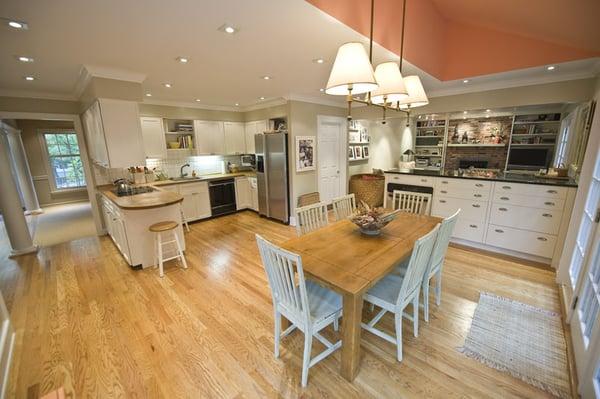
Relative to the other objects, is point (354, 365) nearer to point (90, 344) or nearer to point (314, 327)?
point (314, 327)

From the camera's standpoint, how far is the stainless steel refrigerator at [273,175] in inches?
182

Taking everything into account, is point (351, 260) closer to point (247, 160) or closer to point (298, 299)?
point (298, 299)

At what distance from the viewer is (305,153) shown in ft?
15.6

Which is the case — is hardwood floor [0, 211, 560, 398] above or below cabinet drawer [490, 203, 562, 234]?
below

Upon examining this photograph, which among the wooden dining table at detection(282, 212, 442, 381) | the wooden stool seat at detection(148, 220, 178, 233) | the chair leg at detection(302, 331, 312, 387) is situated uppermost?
the wooden dining table at detection(282, 212, 442, 381)

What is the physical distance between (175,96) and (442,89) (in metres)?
4.57

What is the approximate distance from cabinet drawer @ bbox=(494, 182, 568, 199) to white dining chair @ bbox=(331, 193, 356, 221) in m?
2.05

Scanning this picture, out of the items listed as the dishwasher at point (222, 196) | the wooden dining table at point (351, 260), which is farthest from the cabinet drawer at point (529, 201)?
the dishwasher at point (222, 196)

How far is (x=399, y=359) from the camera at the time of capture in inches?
69.9

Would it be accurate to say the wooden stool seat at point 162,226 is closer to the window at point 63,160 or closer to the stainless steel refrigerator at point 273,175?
the stainless steel refrigerator at point 273,175

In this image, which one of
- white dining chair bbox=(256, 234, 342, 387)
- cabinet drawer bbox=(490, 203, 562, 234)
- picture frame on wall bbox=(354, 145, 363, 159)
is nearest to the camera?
white dining chair bbox=(256, 234, 342, 387)

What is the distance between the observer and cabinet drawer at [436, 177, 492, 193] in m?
3.36

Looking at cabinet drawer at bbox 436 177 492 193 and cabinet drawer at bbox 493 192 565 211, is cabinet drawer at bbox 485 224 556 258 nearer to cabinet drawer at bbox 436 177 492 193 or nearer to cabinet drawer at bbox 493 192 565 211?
cabinet drawer at bbox 493 192 565 211

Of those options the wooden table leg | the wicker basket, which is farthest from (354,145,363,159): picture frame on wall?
the wooden table leg
